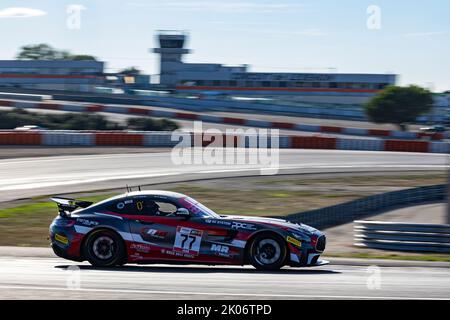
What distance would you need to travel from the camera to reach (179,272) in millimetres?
10352

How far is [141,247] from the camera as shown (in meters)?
10.7

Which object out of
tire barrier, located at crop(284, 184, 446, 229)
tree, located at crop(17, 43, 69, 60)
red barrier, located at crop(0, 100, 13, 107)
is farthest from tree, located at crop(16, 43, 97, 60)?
tire barrier, located at crop(284, 184, 446, 229)

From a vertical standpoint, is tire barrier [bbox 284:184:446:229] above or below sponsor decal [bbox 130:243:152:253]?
below

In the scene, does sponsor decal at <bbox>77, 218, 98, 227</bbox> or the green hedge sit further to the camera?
the green hedge

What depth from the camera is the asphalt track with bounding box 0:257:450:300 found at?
27.7 ft

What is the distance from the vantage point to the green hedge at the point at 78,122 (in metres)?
46.0

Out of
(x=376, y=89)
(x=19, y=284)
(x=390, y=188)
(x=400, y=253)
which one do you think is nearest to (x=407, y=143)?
(x=390, y=188)

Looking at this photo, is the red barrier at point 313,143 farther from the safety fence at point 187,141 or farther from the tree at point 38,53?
the tree at point 38,53

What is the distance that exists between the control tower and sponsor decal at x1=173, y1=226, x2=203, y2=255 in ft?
297

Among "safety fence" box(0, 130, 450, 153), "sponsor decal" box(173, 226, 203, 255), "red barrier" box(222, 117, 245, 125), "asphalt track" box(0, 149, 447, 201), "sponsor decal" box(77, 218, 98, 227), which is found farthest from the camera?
"red barrier" box(222, 117, 245, 125)

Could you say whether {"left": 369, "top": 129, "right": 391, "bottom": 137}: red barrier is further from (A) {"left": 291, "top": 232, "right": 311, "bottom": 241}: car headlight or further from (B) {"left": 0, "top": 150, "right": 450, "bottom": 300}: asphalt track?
(A) {"left": 291, "top": 232, "right": 311, "bottom": 241}: car headlight

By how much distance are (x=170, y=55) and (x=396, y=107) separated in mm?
41972

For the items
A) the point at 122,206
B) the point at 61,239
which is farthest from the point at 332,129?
the point at 61,239

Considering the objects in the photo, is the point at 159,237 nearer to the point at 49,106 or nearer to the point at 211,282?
the point at 211,282
